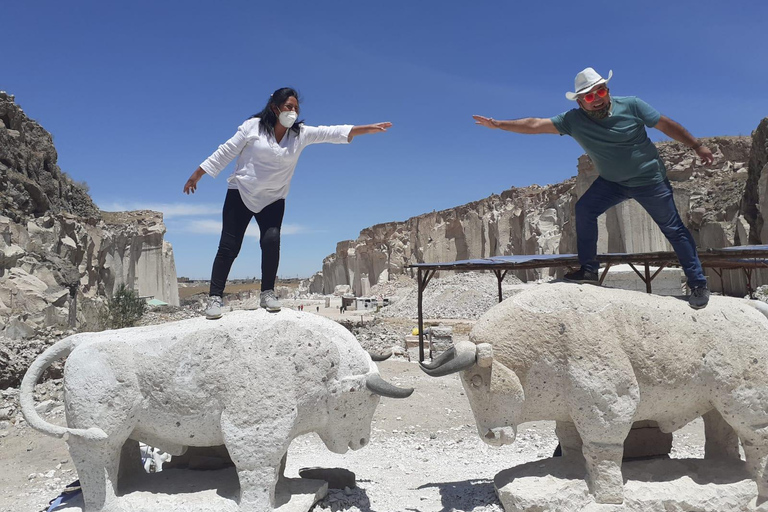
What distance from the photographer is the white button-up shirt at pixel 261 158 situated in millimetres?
3916

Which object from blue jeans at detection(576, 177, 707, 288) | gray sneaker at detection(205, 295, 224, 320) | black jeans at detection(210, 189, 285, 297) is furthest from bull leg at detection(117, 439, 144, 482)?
blue jeans at detection(576, 177, 707, 288)

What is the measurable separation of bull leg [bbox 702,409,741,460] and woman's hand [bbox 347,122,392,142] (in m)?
3.44

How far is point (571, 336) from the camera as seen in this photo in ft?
11.4

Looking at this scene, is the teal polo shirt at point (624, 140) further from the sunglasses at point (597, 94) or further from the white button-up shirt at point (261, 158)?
the white button-up shirt at point (261, 158)

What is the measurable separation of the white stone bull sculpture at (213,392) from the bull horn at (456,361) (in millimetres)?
251

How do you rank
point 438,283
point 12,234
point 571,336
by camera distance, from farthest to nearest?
point 438,283 < point 12,234 < point 571,336

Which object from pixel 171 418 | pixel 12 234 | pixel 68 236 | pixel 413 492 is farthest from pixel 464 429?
pixel 68 236

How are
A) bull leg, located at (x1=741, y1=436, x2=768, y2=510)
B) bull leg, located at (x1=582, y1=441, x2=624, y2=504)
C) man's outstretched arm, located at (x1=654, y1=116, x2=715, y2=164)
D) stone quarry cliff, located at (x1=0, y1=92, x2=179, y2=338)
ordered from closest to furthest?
bull leg, located at (x1=582, y1=441, x2=624, y2=504) < bull leg, located at (x1=741, y1=436, x2=768, y2=510) < man's outstretched arm, located at (x1=654, y1=116, x2=715, y2=164) < stone quarry cliff, located at (x1=0, y1=92, x2=179, y2=338)

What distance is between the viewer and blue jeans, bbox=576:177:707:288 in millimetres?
3830

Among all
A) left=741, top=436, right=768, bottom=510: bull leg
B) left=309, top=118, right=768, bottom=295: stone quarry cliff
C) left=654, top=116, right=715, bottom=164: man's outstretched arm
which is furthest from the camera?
left=309, top=118, right=768, bottom=295: stone quarry cliff

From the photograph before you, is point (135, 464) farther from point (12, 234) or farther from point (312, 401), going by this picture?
point (12, 234)

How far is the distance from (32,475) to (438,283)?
2782 cm

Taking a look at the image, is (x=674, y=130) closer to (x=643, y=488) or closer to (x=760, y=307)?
(x=760, y=307)

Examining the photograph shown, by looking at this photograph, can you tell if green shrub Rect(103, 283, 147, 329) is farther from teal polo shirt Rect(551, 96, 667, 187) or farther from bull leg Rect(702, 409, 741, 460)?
bull leg Rect(702, 409, 741, 460)
